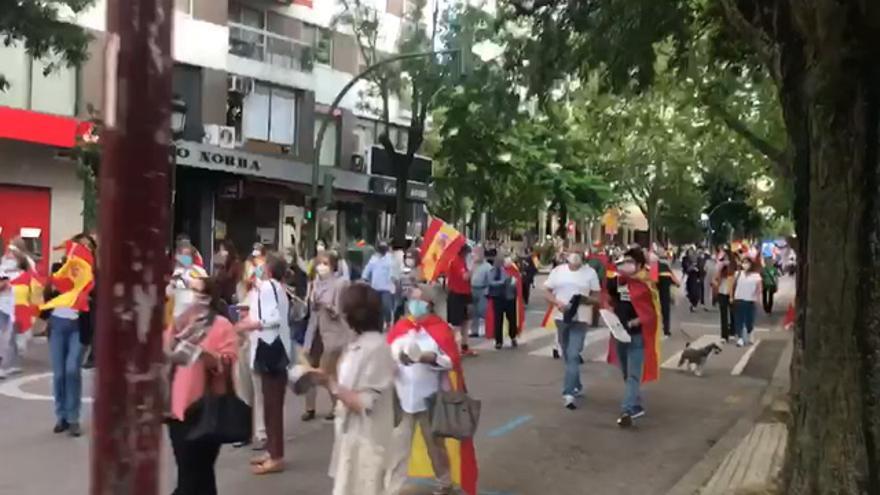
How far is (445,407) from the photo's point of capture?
6789 millimetres

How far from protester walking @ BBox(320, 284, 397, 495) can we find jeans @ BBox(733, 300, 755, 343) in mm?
14068

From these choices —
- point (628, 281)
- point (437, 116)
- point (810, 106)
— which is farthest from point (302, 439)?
point (437, 116)

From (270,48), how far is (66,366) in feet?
79.9

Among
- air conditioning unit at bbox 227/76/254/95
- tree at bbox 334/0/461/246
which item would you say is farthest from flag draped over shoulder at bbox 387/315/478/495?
air conditioning unit at bbox 227/76/254/95

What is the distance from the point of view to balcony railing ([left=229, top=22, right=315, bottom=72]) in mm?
31406

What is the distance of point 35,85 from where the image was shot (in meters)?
24.8

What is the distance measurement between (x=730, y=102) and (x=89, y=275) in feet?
49.6

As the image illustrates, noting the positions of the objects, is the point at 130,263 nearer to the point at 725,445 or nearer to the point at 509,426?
the point at 725,445

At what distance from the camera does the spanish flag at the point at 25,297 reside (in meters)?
13.6

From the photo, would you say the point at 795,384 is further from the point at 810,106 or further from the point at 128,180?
the point at 128,180

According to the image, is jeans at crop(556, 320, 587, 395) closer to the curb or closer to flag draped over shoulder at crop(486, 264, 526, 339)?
the curb

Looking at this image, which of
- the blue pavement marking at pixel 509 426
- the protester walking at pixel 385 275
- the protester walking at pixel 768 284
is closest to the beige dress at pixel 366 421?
the blue pavement marking at pixel 509 426

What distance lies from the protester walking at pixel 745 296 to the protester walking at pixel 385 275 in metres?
6.12

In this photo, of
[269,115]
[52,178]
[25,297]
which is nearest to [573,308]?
[25,297]
